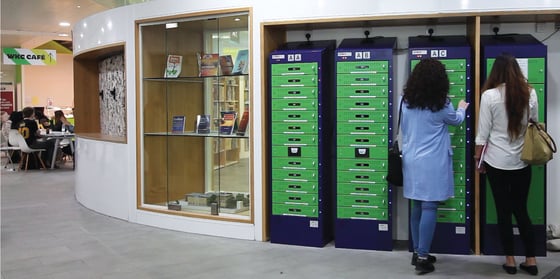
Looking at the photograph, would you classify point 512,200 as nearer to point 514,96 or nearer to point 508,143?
point 508,143

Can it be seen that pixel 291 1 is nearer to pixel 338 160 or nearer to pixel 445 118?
pixel 338 160

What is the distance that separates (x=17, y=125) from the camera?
12.0 m

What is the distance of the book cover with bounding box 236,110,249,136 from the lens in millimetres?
5004

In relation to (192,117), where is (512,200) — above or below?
below

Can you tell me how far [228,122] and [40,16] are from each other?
974 cm

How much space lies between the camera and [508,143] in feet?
12.3

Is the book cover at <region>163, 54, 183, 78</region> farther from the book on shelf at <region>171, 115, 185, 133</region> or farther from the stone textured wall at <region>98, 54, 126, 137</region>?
the stone textured wall at <region>98, 54, 126, 137</region>

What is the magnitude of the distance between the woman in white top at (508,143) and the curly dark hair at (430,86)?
1.09 ft

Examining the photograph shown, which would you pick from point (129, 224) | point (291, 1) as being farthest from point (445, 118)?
point (129, 224)

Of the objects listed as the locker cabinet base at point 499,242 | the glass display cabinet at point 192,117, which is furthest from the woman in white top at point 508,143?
the glass display cabinet at point 192,117

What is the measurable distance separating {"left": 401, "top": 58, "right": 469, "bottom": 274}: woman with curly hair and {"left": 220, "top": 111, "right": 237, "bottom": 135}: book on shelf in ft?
6.18

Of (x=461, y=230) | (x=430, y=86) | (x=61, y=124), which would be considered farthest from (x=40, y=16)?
(x=461, y=230)

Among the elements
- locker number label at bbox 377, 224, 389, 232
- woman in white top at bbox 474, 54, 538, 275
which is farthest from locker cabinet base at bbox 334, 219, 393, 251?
woman in white top at bbox 474, 54, 538, 275

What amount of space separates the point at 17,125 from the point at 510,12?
10.9 m
